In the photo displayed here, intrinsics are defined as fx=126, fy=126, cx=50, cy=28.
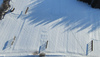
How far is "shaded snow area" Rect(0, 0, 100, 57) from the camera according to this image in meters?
8.65

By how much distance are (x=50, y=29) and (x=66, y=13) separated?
211cm

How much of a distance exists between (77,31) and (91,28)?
119 cm

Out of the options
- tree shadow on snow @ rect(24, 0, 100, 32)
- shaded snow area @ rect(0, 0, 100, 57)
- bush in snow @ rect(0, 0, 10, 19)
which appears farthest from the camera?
bush in snow @ rect(0, 0, 10, 19)

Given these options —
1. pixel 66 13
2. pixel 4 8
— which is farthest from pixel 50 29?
pixel 4 8

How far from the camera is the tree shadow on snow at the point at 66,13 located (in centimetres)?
997

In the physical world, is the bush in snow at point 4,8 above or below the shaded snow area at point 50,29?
above

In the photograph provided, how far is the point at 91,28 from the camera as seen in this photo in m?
9.76

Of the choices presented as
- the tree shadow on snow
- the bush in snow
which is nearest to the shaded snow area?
the tree shadow on snow

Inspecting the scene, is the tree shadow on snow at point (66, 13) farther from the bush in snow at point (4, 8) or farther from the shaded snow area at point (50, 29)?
the bush in snow at point (4, 8)

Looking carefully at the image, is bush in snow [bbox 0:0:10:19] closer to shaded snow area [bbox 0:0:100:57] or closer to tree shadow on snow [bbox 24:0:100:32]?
shaded snow area [bbox 0:0:100:57]

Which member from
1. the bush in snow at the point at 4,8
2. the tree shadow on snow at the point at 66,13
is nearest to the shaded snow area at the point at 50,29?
the tree shadow on snow at the point at 66,13

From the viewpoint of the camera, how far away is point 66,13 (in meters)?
10.5

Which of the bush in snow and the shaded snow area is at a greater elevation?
the bush in snow

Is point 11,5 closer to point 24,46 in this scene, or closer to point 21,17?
point 21,17
